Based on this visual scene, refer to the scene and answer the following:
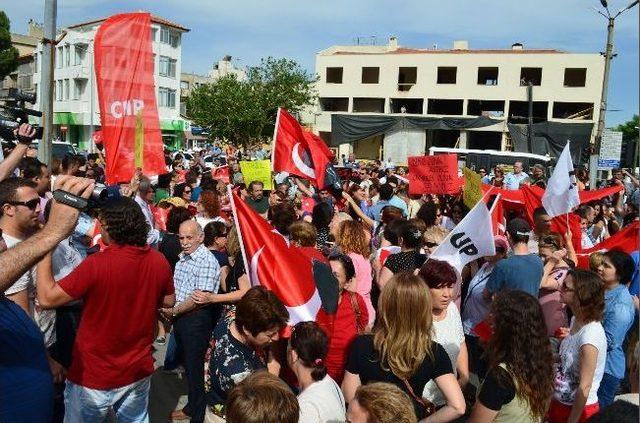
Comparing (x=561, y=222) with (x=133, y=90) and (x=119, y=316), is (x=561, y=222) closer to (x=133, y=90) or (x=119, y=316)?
(x=133, y=90)

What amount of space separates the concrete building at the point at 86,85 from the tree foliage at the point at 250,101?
11.4m

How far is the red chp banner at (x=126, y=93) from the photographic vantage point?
7211 mm

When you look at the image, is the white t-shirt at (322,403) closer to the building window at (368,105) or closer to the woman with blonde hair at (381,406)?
the woman with blonde hair at (381,406)

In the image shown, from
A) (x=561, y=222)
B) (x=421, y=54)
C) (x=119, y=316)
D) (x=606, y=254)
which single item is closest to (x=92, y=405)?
(x=119, y=316)

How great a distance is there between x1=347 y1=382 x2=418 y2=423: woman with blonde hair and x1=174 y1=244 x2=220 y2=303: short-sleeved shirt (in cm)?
240

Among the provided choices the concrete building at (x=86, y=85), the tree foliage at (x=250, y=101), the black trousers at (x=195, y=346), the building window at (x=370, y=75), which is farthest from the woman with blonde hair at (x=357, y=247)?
the concrete building at (x=86, y=85)

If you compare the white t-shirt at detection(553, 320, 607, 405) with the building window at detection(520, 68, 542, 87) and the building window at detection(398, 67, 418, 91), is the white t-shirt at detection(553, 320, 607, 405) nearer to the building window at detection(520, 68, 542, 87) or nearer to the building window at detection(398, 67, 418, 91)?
the building window at detection(520, 68, 542, 87)

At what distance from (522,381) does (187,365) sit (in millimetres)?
2761

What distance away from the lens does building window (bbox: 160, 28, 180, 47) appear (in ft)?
200

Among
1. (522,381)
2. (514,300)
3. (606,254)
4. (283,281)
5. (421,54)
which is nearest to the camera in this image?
(522,381)

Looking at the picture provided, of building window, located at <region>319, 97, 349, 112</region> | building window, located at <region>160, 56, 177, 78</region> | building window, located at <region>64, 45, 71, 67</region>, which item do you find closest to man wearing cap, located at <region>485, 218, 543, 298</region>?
building window, located at <region>319, 97, 349, 112</region>

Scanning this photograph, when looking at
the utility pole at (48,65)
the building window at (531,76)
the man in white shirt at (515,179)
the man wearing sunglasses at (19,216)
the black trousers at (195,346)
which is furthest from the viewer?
the building window at (531,76)

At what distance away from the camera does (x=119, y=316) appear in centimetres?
365

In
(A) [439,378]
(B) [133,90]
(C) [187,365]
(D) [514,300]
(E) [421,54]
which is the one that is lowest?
(C) [187,365]
